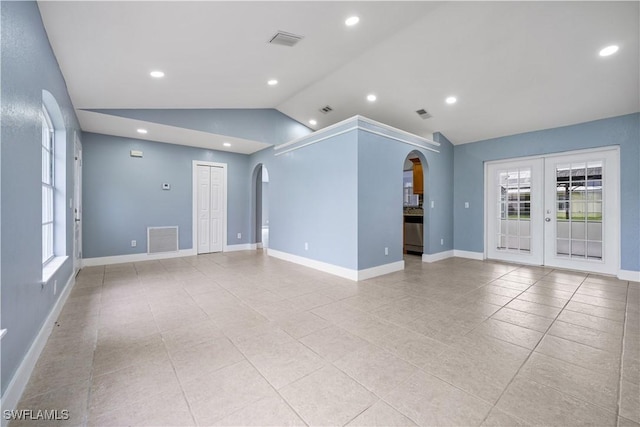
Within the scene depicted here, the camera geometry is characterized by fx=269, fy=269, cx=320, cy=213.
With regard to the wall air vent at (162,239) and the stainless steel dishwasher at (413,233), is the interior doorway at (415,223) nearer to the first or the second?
the stainless steel dishwasher at (413,233)

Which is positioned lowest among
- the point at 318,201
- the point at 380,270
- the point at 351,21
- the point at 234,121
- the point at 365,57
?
the point at 380,270

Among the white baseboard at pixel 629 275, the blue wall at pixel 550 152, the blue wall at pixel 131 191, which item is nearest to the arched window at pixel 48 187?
the blue wall at pixel 131 191

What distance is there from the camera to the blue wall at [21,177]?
1.50 m

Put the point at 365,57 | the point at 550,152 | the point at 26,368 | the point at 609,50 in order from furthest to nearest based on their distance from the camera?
the point at 550,152 → the point at 365,57 → the point at 609,50 → the point at 26,368

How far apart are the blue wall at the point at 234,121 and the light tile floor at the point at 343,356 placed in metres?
2.85

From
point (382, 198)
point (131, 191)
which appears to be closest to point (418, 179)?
point (382, 198)

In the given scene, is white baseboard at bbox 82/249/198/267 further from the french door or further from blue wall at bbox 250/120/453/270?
the french door

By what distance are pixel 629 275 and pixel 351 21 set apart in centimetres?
560

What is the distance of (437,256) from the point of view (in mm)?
5812

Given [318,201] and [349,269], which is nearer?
[349,269]

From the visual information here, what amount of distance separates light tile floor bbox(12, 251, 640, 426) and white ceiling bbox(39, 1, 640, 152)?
2684 millimetres

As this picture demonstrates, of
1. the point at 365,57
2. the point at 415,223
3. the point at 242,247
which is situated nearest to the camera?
the point at 365,57

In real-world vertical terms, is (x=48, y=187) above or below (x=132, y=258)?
above

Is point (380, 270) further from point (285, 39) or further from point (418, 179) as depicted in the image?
point (285, 39)
